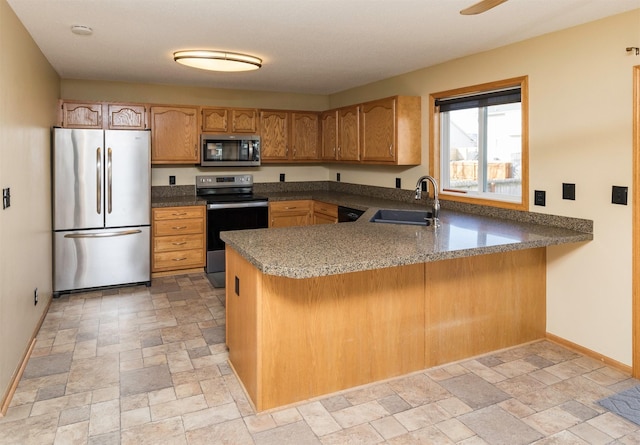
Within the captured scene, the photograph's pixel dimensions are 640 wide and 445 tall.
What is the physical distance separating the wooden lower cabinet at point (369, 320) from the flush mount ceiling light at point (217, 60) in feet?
6.09

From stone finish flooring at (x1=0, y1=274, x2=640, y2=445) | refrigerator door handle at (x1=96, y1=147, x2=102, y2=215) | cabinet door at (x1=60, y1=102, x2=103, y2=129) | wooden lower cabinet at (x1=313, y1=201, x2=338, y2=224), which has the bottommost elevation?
stone finish flooring at (x1=0, y1=274, x2=640, y2=445)

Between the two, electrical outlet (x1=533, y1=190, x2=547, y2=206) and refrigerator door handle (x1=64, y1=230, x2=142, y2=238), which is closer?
electrical outlet (x1=533, y1=190, x2=547, y2=206)

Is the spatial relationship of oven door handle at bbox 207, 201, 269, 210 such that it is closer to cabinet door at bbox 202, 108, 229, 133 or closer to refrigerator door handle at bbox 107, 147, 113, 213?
cabinet door at bbox 202, 108, 229, 133

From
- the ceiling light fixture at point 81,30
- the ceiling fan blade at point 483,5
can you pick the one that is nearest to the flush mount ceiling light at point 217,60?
the ceiling light fixture at point 81,30

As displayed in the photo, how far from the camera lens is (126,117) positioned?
202 inches

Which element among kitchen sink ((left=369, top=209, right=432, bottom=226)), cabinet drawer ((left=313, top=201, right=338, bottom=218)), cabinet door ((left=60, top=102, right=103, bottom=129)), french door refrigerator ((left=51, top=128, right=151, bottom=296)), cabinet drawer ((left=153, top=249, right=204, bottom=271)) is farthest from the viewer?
cabinet drawer ((left=313, top=201, right=338, bottom=218))

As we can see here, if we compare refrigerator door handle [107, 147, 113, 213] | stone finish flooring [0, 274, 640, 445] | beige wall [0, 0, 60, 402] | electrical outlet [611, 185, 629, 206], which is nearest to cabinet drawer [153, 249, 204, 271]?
refrigerator door handle [107, 147, 113, 213]

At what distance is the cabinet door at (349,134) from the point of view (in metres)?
5.21

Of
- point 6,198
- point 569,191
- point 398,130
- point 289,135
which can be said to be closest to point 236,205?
point 289,135

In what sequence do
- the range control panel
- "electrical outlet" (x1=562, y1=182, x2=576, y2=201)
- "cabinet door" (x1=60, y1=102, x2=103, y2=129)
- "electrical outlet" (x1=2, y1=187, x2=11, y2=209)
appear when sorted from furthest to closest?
the range control panel < "cabinet door" (x1=60, y1=102, x2=103, y2=129) < "electrical outlet" (x1=562, y1=182, x2=576, y2=201) < "electrical outlet" (x1=2, y1=187, x2=11, y2=209)

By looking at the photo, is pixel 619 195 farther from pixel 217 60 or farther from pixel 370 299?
pixel 217 60

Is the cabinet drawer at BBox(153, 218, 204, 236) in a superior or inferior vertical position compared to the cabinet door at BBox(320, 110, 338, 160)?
inferior

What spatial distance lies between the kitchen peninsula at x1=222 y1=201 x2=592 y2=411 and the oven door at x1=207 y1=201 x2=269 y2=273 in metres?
2.35

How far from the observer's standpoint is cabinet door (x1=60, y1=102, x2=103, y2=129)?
4871 millimetres
